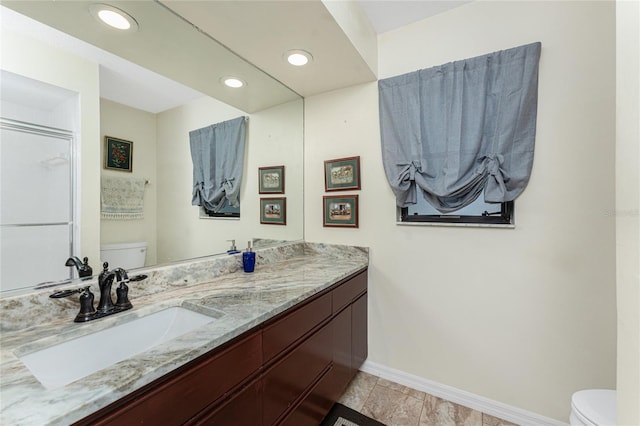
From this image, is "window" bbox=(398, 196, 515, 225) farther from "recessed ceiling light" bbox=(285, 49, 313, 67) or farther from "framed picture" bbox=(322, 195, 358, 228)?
"recessed ceiling light" bbox=(285, 49, 313, 67)

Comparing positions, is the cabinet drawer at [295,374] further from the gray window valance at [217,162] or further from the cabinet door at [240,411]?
the gray window valance at [217,162]

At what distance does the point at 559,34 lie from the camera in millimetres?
1404

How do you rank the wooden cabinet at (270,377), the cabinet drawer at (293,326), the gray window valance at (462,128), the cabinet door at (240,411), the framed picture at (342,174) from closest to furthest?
the wooden cabinet at (270,377)
the cabinet door at (240,411)
the cabinet drawer at (293,326)
the gray window valance at (462,128)
the framed picture at (342,174)

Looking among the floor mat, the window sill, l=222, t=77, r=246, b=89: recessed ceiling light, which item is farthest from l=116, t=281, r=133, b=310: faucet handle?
the window sill

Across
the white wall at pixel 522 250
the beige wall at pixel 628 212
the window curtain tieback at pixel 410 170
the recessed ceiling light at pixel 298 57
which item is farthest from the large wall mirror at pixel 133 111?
the beige wall at pixel 628 212

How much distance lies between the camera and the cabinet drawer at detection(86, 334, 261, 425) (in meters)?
0.63

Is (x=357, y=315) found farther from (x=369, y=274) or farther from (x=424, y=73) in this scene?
(x=424, y=73)

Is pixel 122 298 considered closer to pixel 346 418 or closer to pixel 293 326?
pixel 293 326

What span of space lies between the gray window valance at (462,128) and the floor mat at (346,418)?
4.44 feet

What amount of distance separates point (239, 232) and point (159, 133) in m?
0.82

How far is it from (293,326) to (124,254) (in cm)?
87

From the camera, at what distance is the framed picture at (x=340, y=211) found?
79.0 inches

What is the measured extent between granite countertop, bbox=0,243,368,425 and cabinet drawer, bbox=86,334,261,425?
49 mm

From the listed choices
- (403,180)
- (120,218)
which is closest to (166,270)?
(120,218)
